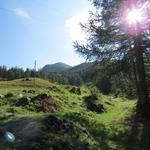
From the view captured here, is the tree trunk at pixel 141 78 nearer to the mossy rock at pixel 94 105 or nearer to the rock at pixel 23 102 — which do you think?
the mossy rock at pixel 94 105

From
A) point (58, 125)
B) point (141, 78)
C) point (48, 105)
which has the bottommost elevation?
point (58, 125)

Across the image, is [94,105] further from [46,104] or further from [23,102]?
[23,102]

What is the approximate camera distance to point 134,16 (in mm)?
23062

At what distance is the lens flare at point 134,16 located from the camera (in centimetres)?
2291

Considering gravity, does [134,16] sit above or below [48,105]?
above

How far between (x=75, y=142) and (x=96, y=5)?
13.1m

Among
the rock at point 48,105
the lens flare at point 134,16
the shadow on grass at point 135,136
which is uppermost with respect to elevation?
the lens flare at point 134,16

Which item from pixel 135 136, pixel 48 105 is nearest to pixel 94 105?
pixel 48 105

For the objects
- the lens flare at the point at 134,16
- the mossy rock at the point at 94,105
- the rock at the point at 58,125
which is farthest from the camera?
the mossy rock at the point at 94,105

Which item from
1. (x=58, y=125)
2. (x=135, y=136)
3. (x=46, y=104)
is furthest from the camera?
(x=46, y=104)

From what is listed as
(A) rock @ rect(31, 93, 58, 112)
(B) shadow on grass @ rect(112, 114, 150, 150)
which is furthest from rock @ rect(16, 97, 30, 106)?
(B) shadow on grass @ rect(112, 114, 150, 150)

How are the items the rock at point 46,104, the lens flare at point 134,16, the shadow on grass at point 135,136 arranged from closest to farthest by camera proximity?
the shadow on grass at point 135,136, the lens flare at point 134,16, the rock at point 46,104

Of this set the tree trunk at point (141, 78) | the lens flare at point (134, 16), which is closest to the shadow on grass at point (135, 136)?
the tree trunk at point (141, 78)

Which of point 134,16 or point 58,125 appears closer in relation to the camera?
point 58,125
